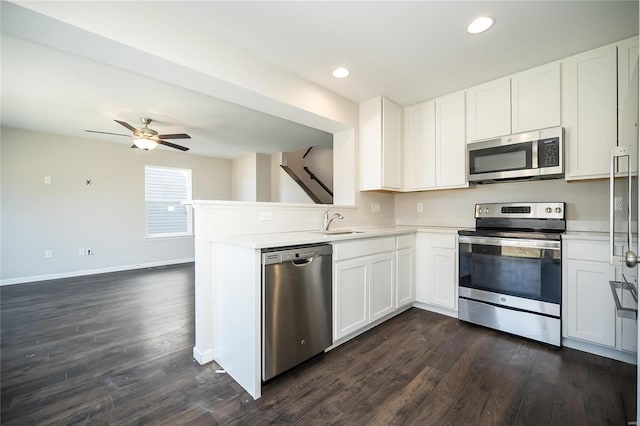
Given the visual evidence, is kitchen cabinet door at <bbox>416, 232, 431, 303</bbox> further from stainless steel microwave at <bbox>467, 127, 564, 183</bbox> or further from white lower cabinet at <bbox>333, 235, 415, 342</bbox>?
stainless steel microwave at <bbox>467, 127, 564, 183</bbox>

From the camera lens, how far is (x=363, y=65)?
245 cm

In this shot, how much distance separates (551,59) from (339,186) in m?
2.33

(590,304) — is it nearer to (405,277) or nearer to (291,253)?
(405,277)

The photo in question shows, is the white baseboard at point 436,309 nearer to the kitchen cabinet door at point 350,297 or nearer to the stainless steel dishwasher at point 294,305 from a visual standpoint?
the kitchen cabinet door at point 350,297

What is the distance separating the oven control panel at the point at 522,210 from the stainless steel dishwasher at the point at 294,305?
1.94 m

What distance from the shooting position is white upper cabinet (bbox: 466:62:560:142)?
2.40m

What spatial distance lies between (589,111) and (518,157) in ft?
1.89

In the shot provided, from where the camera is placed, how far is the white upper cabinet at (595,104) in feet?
6.83

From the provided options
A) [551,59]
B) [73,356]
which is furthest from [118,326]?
[551,59]

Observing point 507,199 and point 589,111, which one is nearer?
point 589,111

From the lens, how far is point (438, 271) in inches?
115

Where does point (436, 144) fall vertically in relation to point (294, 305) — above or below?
above

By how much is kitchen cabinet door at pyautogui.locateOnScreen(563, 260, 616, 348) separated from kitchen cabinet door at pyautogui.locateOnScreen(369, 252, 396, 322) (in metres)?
1.40

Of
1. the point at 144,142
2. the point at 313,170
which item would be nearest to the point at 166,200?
the point at 144,142
